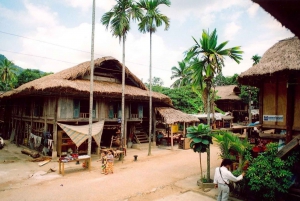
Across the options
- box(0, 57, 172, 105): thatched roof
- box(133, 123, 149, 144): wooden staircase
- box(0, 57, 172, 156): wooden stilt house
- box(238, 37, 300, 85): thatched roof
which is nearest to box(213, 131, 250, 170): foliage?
box(238, 37, 300, 85): thatched roof

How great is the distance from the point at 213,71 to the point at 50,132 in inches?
476

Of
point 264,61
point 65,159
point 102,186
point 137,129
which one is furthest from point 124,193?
point 137,129

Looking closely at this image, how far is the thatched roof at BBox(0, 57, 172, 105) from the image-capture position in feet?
40.7

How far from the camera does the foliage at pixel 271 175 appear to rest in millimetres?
6090

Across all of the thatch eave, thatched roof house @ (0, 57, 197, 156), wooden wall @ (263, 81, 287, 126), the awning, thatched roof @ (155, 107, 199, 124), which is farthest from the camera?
thatched roof @ (155, 107, 199, 124)

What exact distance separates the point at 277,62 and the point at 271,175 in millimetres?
3755

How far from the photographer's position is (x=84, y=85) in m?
13.9

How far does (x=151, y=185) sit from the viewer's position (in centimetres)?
870

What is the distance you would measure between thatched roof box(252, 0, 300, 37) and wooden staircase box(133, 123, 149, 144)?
16336 millimetres

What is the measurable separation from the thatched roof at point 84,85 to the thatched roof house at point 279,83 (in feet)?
30.1

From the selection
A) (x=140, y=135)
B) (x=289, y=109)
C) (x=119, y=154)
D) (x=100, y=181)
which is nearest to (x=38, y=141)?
(x=119, y=154)

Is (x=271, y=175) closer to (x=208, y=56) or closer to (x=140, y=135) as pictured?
(x=208, y=56)

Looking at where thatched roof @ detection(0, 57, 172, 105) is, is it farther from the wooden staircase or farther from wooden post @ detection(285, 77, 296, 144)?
wooden post @ detection(285, 77, 296, 144)

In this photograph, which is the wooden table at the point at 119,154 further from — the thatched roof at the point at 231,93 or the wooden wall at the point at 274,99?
the thatched roof at the point at 231,93
